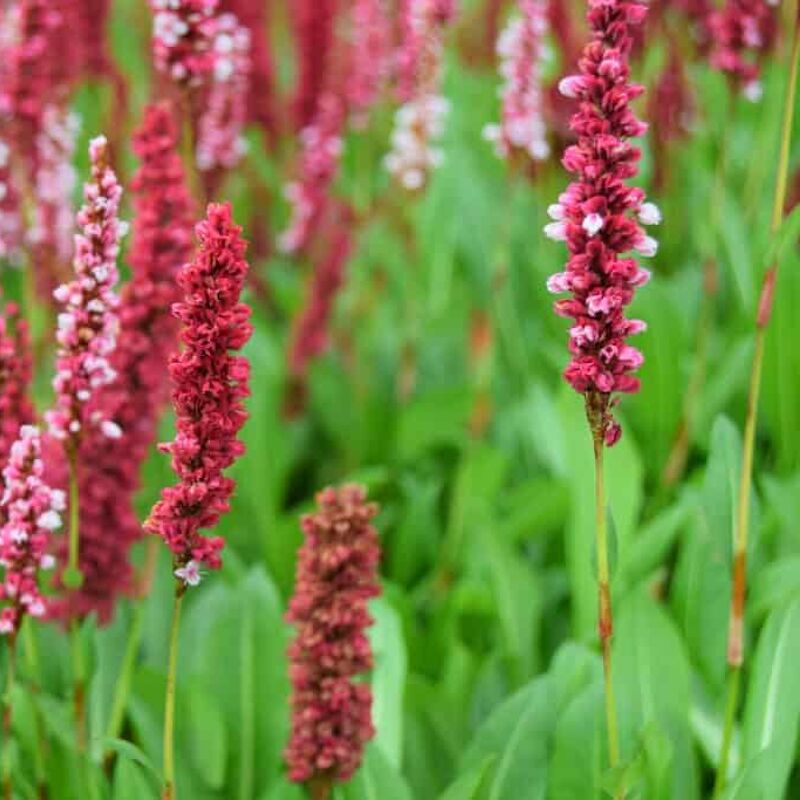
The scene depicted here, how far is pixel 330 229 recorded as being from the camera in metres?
4.16

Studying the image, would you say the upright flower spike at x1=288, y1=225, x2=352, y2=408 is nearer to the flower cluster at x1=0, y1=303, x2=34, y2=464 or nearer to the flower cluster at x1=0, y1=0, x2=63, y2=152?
the flower cluster at x1=0, y1=0, x2=63, y2=152

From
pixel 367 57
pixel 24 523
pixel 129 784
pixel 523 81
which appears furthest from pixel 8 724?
pixel 367 57

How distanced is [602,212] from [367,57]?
2.81 m

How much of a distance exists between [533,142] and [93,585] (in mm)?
1399

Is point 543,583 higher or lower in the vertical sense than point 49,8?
lower

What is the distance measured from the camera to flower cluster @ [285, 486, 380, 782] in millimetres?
1849

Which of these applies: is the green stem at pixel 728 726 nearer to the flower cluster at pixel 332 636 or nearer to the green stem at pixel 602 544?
the green stem at pixel 602 544

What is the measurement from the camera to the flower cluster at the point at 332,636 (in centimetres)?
185

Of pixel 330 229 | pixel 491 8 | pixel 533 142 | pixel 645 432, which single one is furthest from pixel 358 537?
pixel 491 8

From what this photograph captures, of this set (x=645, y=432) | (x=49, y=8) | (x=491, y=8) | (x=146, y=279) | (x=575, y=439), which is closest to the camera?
(x=146, y=279)

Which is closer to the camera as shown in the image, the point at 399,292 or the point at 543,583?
the point at 543,583

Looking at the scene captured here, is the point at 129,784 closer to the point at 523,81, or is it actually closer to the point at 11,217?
the point at 523,81

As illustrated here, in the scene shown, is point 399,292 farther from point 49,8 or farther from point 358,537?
point 358,537

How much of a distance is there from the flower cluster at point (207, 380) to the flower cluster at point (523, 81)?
159 cm
